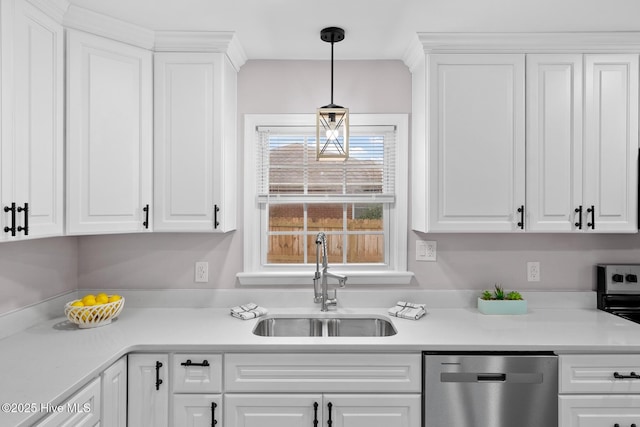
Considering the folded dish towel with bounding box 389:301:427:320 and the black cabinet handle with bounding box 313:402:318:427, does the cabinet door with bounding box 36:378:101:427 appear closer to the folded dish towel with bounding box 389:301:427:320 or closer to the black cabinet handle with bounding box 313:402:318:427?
the black cabinet handle with bounding box 313:402:318:427


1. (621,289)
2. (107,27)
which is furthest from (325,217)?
(621,289)

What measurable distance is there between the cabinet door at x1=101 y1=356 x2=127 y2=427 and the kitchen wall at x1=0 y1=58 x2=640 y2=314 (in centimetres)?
74

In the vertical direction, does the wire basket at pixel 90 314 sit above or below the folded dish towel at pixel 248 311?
above

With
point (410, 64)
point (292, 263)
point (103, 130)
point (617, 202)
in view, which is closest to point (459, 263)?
point (617, 202)

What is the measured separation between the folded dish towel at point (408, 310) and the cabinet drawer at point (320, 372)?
386 millimetres

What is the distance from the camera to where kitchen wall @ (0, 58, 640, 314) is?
2.38 m

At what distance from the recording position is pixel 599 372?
5.77ft

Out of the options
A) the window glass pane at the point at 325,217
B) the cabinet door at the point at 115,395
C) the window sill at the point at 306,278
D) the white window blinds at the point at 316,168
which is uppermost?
the white window blinds at the point at 316,168

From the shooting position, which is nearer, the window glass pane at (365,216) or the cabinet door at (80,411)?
the cabinet door at (80,411)

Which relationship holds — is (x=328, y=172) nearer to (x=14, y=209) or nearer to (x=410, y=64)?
(x=410, y=64)

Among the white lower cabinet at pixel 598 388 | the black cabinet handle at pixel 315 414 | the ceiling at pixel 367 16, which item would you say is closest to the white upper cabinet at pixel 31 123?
the ceiling at pixel 367 16

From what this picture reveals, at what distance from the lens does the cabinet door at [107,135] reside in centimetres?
182

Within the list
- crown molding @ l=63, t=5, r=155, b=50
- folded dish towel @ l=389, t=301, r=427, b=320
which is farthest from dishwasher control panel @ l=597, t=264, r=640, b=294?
crown molding @ l=63, t=5, r=155, b=50

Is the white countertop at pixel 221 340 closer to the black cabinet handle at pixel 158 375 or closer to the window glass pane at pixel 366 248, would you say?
the black cabinet handle at pixel 158 375
